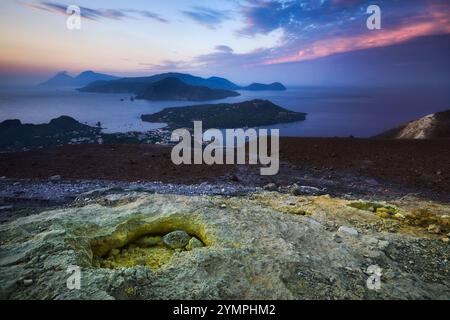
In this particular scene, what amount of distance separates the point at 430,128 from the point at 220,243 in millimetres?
37600

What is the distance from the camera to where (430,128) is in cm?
3488

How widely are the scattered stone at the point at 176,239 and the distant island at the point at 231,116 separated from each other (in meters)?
76.8

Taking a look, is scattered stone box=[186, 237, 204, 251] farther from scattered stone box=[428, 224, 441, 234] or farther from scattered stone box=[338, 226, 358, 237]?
scattered stone box=[428, 224, 441, 234]

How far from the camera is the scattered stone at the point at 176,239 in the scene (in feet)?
21.9

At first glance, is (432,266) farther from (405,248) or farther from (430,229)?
(430,229)

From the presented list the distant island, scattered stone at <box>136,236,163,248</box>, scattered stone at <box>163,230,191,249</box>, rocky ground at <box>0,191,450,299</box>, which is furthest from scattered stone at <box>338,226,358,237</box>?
the distant island

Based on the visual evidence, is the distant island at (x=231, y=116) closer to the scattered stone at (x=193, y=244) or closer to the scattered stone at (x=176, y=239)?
the scattered stone at (x=176, y=239)

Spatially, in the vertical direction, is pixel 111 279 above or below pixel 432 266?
above

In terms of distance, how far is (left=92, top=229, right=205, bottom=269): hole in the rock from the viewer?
20.3 ft

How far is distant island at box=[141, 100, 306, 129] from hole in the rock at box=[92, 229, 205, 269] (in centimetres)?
7677

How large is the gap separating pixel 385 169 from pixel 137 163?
1370 centimetres

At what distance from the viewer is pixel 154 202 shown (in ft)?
27.3

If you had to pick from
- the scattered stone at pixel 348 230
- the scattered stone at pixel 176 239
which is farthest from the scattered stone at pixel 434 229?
the scattered stone at pixel 176 239
